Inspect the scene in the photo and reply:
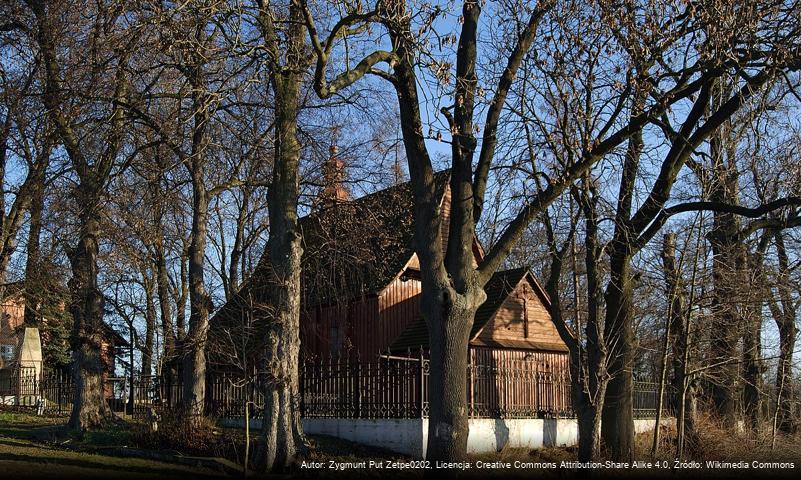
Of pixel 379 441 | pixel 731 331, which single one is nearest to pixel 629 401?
pixel 731 331

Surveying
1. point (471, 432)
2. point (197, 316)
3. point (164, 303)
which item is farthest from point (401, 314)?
point (471, 432)

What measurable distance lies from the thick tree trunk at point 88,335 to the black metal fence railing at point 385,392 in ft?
4.15

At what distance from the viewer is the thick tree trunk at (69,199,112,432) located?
21.8 m

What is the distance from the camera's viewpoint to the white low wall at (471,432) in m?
18.1

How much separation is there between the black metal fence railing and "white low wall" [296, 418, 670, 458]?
1.35ft

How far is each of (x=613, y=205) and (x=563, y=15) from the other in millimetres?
4288

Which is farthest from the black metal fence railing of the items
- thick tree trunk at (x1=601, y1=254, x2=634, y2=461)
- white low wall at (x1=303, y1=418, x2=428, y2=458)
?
thick tree trunk at (x1=601, y1=254, x2=634, y2=461)

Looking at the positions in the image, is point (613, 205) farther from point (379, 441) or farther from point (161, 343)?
point (161, 343)

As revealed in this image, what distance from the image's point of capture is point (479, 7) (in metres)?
14.9

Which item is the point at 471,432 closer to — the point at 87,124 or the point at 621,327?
the point at 621,327

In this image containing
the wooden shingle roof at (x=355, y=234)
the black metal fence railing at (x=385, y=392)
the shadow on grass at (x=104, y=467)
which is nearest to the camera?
the shadow on grass at (x=104, y=467)

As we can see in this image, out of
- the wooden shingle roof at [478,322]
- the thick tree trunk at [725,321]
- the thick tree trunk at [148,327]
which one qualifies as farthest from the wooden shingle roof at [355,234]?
the thick tree trunk at [725,321]

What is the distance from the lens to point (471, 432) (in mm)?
19047

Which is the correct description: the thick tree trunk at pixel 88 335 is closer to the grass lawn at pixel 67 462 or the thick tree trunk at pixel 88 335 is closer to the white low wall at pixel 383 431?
the grass lawn at pixel 67 462
